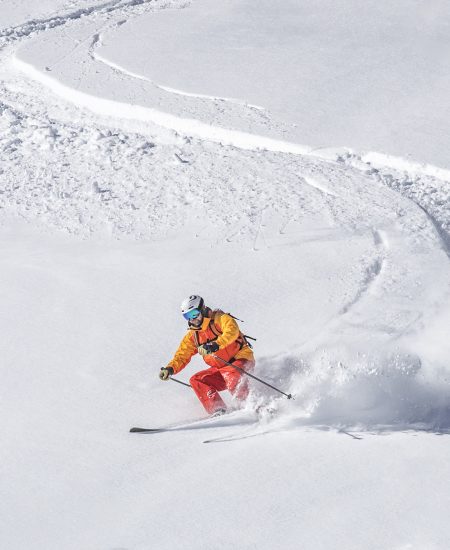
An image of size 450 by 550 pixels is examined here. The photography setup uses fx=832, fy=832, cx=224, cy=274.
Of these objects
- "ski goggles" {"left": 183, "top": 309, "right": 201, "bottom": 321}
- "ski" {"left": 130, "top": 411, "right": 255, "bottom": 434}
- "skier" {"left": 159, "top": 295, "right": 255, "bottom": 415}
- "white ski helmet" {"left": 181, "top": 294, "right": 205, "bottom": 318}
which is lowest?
"ski" {"left": 130, "top": 411, "right": 255, "bottom": 434}

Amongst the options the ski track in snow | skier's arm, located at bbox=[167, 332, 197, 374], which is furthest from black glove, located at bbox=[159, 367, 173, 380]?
the ski track in snow

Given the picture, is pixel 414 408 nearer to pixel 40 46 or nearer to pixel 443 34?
pixel 443 34

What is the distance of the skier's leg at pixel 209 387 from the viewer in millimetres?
7777

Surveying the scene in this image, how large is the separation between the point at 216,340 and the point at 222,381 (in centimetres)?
45

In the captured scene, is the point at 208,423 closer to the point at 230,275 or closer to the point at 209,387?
the point at 209,387

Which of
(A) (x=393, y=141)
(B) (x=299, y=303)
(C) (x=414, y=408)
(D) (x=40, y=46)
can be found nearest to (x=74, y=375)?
(B) (x=299, y=303)

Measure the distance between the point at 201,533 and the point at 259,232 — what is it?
560 cm


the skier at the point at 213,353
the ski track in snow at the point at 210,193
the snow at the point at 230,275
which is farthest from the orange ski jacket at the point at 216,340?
the ski track in snow at the point at 210,193

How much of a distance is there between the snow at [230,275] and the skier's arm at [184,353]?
1.21 ft

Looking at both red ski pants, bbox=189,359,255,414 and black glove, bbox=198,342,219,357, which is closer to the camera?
black glove, bbox=198,342,219,357

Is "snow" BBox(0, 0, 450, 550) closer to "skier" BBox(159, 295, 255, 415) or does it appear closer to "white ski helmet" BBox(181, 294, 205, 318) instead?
"skier" BBox(159, 295, 255, 415)

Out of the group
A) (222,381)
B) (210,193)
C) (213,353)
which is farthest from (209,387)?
(210,193)

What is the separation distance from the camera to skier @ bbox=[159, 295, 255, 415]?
768 centimetres

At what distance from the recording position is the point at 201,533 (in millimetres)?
5852
